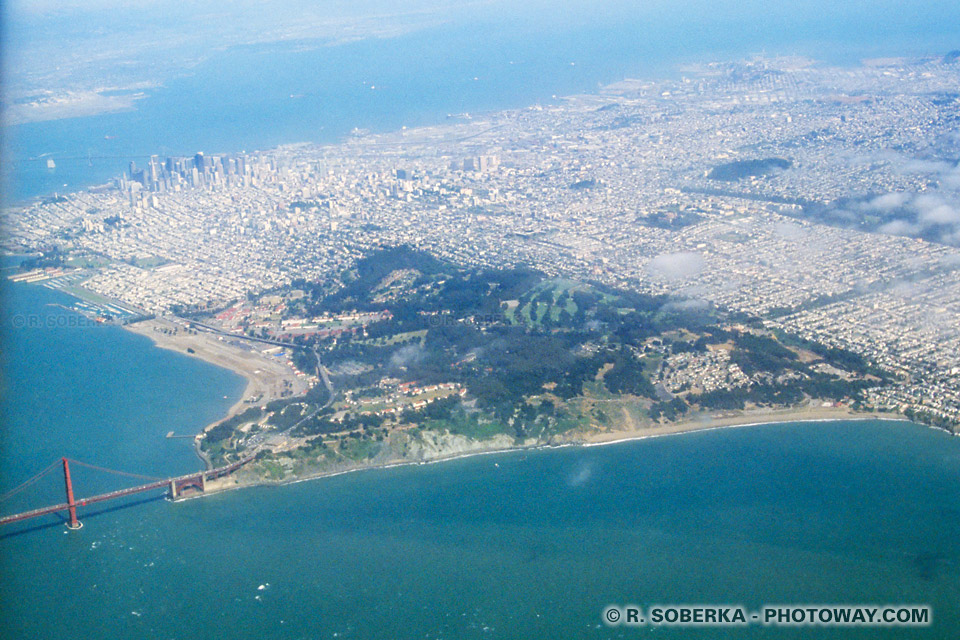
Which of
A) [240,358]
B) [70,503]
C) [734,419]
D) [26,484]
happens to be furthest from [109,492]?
[734,419]

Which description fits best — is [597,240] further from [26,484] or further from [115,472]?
[26,484]

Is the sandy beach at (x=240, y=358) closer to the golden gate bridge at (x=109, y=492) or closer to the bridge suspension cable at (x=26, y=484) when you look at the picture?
the golden gate bridge at (x=109, y=492)

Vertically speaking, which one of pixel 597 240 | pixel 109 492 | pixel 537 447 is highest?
pixel 597 240

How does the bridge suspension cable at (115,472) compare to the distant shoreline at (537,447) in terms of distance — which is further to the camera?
the distant shoreline at (537,447)

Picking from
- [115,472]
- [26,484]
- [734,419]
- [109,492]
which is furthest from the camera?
[734,419]

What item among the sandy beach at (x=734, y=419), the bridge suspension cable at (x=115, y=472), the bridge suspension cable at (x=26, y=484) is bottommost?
the sandy beach at (x=734, y=419)

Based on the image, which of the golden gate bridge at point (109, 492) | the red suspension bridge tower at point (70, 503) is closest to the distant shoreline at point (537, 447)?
the golden gate bridge at point (109, 492)

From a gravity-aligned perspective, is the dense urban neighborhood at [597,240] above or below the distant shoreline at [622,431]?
above

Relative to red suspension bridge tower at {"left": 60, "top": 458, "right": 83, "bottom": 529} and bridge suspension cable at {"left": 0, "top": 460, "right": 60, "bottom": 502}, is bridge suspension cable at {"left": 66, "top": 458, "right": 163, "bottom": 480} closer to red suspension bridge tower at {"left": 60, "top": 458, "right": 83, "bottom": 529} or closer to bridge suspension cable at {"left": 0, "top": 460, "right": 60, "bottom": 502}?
bridge suspension cable at {"left": 0, "top": 460, "right": 60, "bottom": 502}
